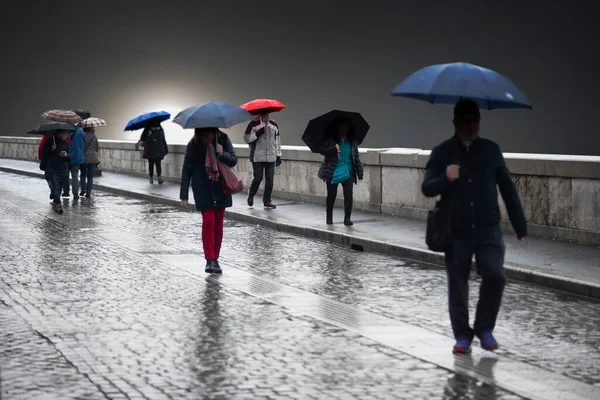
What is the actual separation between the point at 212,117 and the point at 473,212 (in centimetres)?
432

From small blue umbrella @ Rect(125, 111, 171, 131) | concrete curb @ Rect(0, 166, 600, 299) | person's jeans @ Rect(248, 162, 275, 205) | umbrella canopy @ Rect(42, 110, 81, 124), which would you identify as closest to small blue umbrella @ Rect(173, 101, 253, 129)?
concrete curb @ Rect(0, 166, 600, 299)

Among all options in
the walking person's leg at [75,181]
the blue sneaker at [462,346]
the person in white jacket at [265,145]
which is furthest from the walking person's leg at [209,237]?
the walking person's leg at [75,181]

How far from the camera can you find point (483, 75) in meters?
6.57

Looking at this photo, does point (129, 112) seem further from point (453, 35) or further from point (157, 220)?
point (157, 220)

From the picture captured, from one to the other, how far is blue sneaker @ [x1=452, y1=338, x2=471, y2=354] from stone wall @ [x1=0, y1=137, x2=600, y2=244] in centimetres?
597

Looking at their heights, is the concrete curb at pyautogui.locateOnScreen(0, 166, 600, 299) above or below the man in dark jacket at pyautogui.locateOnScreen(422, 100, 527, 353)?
below

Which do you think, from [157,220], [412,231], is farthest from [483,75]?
[157,220]

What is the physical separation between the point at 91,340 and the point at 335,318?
1.85 m

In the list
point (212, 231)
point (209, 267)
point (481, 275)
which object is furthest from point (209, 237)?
point (481, 275)

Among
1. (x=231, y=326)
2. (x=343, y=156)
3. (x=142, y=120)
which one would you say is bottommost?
(x=231, y=326)

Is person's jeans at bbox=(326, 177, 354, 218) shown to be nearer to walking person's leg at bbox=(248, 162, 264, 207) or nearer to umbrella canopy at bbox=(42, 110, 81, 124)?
walking person's leg at bbox=(248, 162, 264, 207)

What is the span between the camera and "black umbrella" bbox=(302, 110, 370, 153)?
1455cm

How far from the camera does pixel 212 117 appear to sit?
1028 centimetres

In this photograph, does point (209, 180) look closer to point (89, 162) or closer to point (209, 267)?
point (209, 267)
